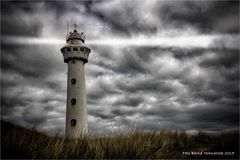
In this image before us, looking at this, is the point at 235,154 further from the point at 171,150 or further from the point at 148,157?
the point at 148,157

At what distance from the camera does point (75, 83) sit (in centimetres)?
2091

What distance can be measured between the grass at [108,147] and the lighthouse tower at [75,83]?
39.7 feet

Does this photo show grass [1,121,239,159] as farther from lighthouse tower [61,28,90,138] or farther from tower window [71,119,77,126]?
tower window [71,119,77,126]

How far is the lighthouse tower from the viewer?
19.6m

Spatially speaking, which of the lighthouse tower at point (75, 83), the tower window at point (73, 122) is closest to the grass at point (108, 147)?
the lighthouse tower at point (75, 83)

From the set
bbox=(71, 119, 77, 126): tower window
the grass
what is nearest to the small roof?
bbox=(71, 119, 77, 126): tower window

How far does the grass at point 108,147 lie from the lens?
5.06m

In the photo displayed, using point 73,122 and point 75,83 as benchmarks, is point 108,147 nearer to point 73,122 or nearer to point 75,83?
point 73,122

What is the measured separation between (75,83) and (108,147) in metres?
15.5

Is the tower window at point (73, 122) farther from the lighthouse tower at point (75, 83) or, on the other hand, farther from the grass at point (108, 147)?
the grass at point (108, 147)

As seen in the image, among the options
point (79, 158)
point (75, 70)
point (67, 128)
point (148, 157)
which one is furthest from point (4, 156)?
point (75, 70)

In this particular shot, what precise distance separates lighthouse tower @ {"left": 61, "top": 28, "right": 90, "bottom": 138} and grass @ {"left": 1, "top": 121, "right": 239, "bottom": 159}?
1210 centimetres

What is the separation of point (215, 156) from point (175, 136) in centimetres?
157

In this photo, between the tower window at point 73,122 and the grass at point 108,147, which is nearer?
the grass at point 108,147
